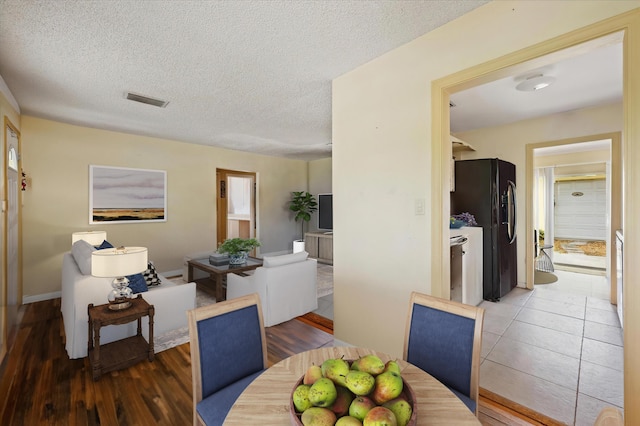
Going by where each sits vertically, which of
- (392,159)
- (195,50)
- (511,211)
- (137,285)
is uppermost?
(195,50)

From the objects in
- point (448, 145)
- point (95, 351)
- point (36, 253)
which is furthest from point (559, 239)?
point (36, 253)

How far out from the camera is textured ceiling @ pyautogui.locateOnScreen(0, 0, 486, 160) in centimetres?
175

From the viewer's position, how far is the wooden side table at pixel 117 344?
2.08m

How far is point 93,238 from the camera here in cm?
373

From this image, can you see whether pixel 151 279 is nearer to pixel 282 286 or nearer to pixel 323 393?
pixel 282 286

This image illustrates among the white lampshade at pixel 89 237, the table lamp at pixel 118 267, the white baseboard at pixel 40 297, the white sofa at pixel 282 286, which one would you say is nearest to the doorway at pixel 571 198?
the white sofa at pixel 282 286

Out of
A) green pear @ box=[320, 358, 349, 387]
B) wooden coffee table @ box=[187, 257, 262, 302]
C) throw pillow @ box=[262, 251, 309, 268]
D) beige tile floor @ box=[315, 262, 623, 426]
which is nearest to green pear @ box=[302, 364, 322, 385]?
green pear @ box=[320, 358, 349, 387]

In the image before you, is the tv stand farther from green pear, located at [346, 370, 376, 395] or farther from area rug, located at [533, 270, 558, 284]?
green pear, located at [346, 370, 376, 395]

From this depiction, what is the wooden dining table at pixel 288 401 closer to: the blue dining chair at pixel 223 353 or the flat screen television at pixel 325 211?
the blue dining chair at pixel 223 353

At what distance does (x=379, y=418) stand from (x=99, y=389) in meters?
2.28

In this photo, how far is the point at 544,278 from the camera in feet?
15.5

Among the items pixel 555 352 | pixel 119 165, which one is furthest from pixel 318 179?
pixel 555 352

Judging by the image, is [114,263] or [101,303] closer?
[114,263]

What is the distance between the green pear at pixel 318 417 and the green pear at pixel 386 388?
0.13 meters
